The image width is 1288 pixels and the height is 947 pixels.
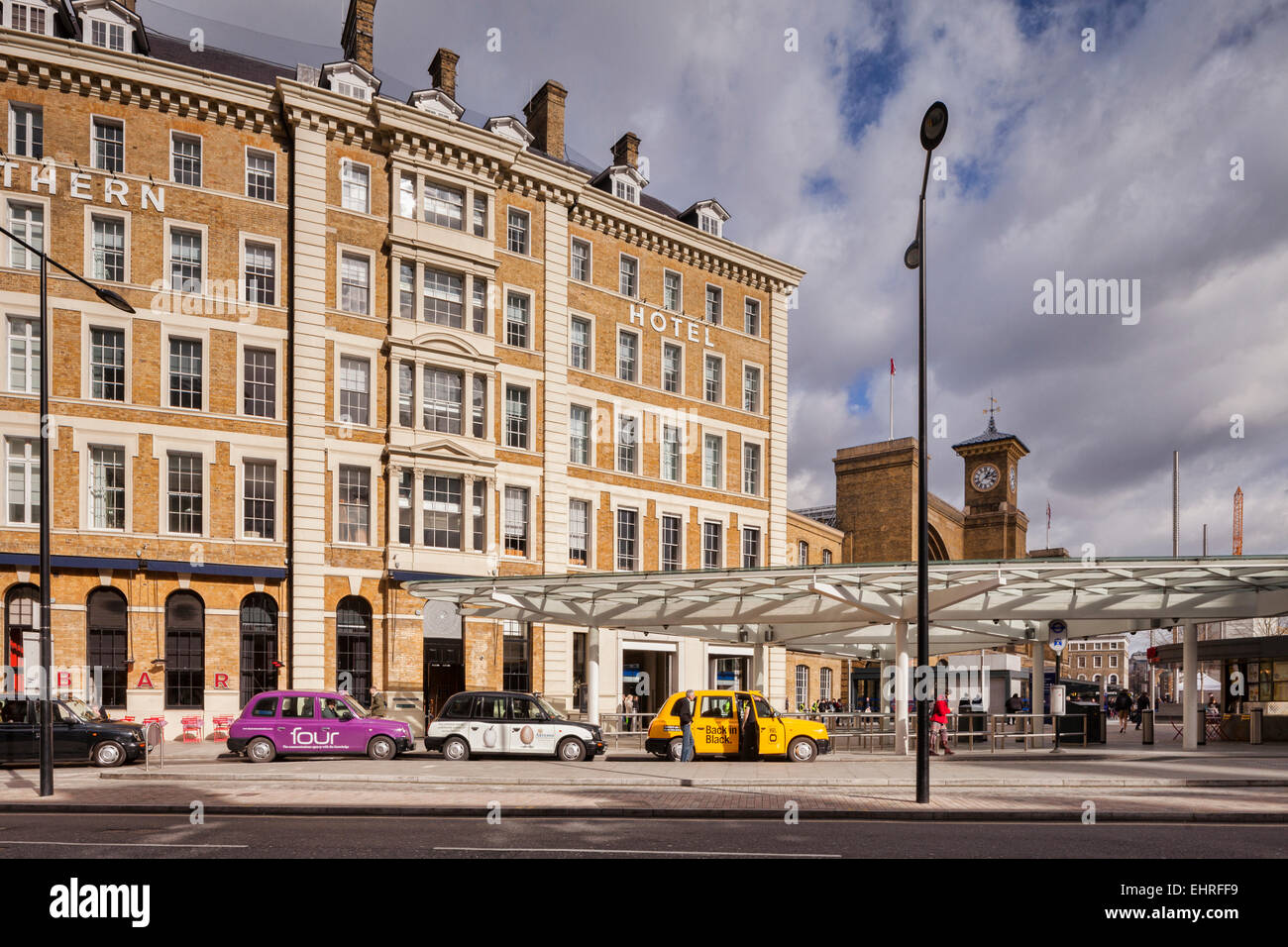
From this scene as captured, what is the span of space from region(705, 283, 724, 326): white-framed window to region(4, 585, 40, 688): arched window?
2751 centimetres

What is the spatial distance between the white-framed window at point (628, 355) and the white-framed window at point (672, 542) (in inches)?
230

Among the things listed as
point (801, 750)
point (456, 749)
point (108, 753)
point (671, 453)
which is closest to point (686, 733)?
point (801, 750)

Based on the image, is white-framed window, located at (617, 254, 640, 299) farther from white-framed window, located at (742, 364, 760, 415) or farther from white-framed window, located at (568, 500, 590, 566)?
white-framed window, located at (568, 500, 590, 566)

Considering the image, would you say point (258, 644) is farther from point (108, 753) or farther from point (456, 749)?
point (456, 749)

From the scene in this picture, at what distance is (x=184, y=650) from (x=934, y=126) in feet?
84.6

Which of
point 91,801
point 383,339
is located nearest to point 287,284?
point 383,339

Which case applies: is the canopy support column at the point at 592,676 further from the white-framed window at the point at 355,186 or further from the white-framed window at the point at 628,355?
the white-framed window at the point at 355,186

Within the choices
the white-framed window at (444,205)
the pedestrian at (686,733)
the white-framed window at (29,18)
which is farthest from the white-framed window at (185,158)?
the pedestrian at (686,733)

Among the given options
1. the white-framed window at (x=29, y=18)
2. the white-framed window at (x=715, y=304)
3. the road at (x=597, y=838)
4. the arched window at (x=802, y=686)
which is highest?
the white-framed window at (x=29, y=18)

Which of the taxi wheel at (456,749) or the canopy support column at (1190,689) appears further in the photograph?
the canopy support column at (1190,689)

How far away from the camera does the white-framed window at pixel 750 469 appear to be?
46188 millimetres

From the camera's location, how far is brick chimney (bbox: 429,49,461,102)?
39219 millimetres

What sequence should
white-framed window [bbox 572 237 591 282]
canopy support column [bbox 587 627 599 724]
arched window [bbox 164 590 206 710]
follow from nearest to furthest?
canopy support column [bbox 587 627 599 724], arched window [bbox 164 590 206 710], white-framed window [bbox 572 237 591 282]

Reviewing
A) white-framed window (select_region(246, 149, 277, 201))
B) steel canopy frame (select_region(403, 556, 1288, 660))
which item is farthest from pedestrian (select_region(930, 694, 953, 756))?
white-framed window (select_region(246, 149, 277, 201))
